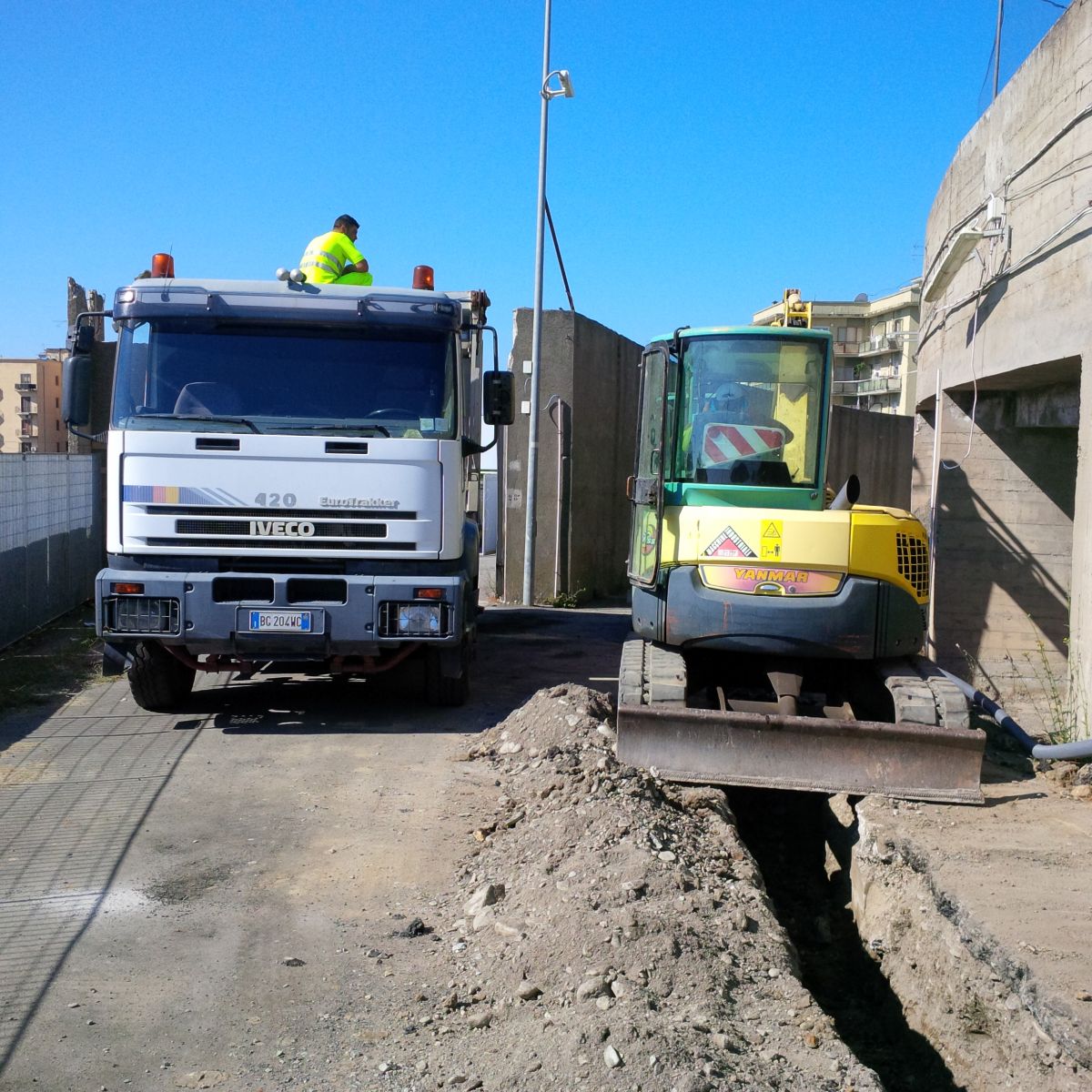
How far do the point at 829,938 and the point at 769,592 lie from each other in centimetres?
204

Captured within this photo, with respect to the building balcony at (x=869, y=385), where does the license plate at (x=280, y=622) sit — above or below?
below

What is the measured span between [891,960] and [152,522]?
212 inches

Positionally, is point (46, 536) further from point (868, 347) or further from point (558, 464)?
point (868, 347)

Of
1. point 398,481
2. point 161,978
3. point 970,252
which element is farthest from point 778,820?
point 970,252

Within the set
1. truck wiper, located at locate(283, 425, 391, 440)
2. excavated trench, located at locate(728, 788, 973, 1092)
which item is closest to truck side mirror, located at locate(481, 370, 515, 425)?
truck wiper, located at locate(283, 425, 391, 440)

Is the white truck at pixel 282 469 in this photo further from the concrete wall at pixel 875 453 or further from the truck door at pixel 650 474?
the concrete wall at pixel 875 453

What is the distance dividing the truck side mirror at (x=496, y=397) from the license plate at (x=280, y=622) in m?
2.09

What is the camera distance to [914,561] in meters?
7.09

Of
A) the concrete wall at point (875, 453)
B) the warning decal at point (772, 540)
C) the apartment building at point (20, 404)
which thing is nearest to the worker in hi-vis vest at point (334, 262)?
the warning decal at point (772, 540)

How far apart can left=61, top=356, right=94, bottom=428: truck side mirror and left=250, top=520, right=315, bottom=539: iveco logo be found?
163cm

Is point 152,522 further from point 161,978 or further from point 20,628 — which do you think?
point 20,628

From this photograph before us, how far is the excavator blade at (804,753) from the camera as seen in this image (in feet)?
21.1

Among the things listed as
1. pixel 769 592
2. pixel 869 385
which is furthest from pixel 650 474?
pixel 869 385

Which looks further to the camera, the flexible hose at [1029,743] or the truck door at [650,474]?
the truck door at [650,474]
